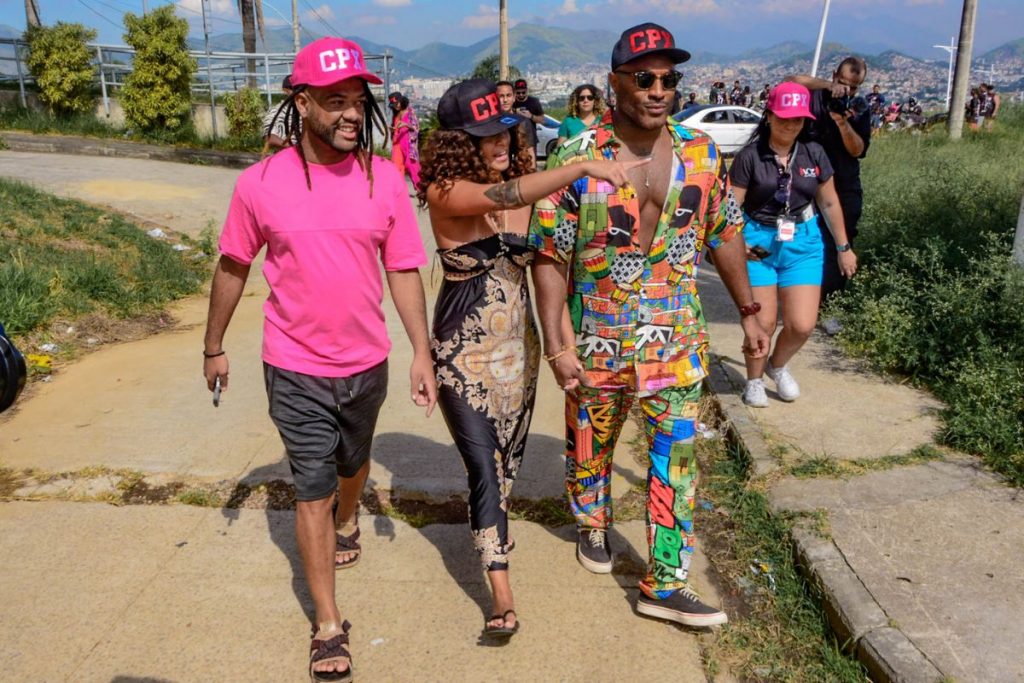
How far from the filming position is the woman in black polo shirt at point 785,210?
Answer: 4746 millimetres

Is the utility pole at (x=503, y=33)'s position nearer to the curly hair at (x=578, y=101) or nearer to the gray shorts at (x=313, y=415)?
the curly hair at (x=578, y=101)

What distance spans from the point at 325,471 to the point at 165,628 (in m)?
0.89

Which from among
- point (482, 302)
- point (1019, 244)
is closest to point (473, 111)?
point (482, 302)

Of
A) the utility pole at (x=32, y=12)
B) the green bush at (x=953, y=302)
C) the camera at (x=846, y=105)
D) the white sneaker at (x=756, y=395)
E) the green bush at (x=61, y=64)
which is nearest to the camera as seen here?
the green bush at (x=953, y=302)

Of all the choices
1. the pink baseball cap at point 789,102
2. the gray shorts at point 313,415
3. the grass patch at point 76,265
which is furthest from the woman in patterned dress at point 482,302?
the grass patch at point 76,265

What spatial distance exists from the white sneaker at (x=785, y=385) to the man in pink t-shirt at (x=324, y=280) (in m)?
2.80

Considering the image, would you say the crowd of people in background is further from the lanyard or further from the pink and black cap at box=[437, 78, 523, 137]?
the pink and black cap at box=[437, 78, 523, 137]

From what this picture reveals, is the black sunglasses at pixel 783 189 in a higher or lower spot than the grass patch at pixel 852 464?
higher

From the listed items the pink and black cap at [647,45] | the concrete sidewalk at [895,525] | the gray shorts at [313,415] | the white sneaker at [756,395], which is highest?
the pink and black cap at [647,45]

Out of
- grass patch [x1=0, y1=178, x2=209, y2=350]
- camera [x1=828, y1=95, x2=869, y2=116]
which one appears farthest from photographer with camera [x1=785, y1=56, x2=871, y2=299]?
grass patch [x1=0, y1=178, x2=209, y2=350]

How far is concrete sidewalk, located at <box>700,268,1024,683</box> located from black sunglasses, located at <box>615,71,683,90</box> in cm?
190

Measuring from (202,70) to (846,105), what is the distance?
17.1 metres

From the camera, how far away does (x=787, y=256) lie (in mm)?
4836

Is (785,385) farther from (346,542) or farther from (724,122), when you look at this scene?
(724,122)
